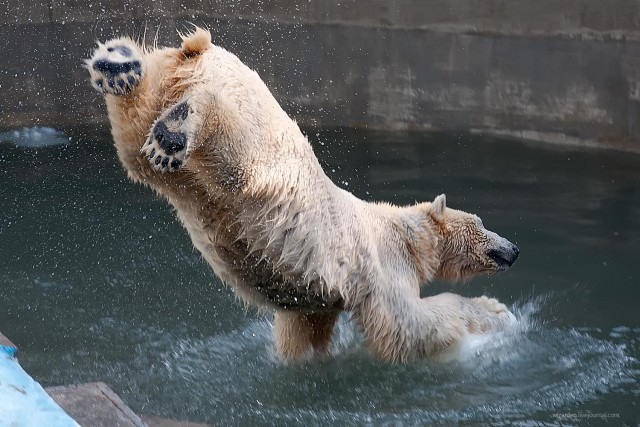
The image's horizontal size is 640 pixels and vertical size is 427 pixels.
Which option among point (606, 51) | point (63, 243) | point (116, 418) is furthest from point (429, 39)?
point (116, 418)

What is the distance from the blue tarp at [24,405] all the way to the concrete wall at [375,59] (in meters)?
6.31

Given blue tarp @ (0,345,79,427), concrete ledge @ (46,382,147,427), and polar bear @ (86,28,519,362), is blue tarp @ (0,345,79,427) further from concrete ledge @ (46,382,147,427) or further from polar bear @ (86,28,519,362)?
polar bear @ (86,28,519,362)

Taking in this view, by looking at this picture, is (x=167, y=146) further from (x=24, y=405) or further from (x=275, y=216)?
(x=24, y=405)

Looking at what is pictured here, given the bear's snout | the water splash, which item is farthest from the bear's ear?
the water splash

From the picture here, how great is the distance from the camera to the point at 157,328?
17.4 feet

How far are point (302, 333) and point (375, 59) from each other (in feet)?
14.4

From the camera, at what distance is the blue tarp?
2389 millimetres

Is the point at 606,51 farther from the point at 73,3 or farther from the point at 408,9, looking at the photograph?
the point at 73,3

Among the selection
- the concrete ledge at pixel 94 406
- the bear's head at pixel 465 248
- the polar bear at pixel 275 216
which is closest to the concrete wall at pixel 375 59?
the bear's head at pixel 465 248

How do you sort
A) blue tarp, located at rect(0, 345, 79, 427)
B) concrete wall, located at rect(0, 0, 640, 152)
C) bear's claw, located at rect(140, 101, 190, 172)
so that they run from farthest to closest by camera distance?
concrete wall, located at rect(0, 0, 640, 152)
bear's claw, located at rect(140, 101, 190, 172)
blue tarp, located at rect(0, 345, 79, 427)

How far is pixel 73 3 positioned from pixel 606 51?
4912 millimetres

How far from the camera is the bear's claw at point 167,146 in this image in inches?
132

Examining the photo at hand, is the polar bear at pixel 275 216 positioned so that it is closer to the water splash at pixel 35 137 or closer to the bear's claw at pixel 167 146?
the bear's claw at pixel 167 146

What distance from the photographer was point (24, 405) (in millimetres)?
2451
